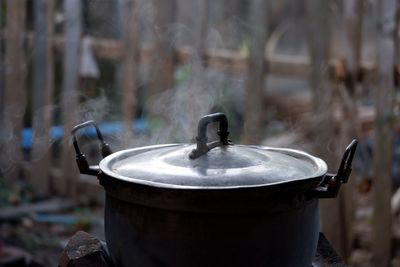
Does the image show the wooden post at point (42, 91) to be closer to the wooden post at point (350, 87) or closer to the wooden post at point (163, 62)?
the wooden post at point (163, 62)

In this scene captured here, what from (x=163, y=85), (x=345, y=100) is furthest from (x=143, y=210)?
(x=163, y=85)

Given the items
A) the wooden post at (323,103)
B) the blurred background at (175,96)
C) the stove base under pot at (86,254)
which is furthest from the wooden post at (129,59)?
the stove base under pot at (86,254)

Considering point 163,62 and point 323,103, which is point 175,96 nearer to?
point 163,62

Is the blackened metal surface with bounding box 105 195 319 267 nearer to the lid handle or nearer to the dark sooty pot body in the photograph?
the dark sooty pot body

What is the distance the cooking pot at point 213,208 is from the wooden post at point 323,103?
1758 millimetres

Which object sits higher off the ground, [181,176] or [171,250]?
[181,176]

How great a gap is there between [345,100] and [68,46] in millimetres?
2341

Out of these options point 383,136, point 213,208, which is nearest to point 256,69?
point 383,136

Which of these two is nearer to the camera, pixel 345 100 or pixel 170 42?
pixel 345 100

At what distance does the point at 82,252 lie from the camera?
7.60ft

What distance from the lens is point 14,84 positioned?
17.4 feet

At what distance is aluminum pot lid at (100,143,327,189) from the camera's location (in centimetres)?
198

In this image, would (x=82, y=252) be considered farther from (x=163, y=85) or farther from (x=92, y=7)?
(x=92, y=7)

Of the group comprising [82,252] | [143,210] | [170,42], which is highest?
[170,42]
